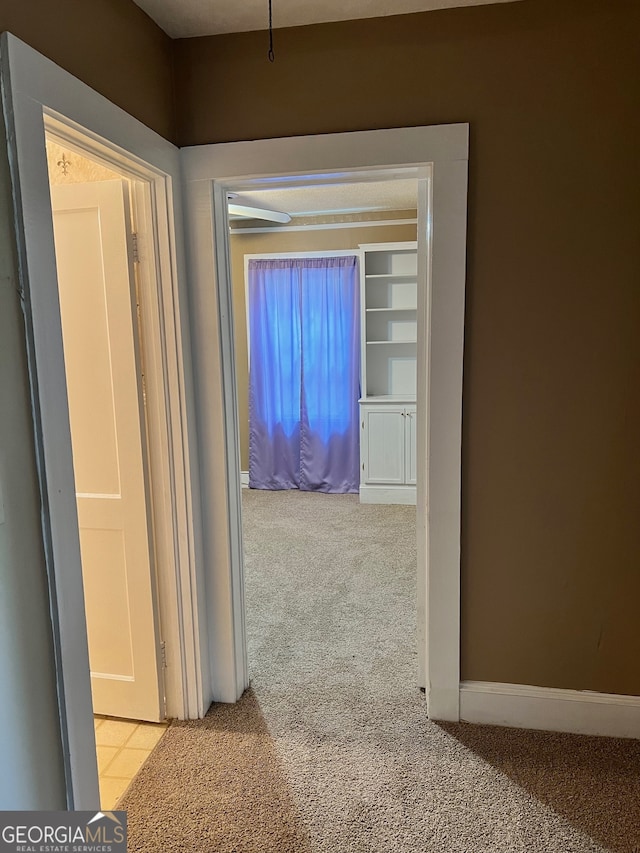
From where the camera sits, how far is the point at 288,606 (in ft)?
10.3

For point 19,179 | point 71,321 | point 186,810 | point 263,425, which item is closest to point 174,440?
point 71,321

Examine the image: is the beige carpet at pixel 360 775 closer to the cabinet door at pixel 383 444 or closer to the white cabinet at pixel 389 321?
the cabinet door at pixel 383 444

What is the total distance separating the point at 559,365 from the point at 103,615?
1.94m

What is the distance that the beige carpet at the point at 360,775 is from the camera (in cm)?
166

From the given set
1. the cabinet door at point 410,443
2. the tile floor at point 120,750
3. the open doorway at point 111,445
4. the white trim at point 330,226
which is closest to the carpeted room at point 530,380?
the tile floor at point 120,750

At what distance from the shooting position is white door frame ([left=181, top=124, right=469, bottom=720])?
1.92m

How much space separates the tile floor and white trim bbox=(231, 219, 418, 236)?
4.26 meters

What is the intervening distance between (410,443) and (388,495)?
0.50m

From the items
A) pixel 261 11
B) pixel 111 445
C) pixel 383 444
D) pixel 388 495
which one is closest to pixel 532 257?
pixel 261 11

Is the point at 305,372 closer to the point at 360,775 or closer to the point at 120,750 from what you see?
the point at 120,750

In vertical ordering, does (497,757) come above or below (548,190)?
below

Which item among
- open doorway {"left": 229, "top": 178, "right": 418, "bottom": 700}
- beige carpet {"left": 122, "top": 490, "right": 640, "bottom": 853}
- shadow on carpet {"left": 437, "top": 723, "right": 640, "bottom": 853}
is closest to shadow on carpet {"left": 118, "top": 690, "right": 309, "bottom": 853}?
beige carpet {"left": 122, "top": 490, "right": 640, "bottom": 853}

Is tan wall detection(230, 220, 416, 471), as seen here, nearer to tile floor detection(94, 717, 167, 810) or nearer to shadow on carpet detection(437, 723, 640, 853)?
tile floor detection(94, 717, 167, 810)

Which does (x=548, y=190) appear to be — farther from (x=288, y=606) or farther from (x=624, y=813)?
(x=288, y=606)
